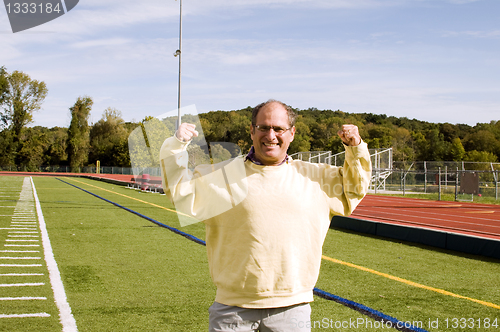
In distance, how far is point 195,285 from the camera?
609 centimetres

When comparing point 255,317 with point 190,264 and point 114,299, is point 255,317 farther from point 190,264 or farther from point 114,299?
point 190,264

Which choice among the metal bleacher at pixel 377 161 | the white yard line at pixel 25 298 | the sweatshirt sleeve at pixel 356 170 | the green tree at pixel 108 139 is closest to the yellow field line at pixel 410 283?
the sweatshirt sleeve at pixel 356 170

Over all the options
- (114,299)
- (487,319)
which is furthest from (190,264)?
(487,319)

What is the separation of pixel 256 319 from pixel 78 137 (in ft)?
287

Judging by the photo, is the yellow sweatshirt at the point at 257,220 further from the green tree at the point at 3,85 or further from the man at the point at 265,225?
the green tree at the point at 3,85

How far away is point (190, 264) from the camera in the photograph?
739cm

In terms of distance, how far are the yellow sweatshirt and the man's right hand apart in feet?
0.09

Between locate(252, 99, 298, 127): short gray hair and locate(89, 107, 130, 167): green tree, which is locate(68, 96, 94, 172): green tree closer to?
locate(89, 107, 130, 167): green tree

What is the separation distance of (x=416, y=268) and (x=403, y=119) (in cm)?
9688

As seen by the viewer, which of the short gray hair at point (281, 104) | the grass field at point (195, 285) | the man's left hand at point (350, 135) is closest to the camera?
the man's left hand at point (350, 135)

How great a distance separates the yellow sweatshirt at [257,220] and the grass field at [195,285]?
274cm

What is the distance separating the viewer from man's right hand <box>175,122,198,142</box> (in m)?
1.99

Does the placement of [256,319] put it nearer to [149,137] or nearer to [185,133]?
[185,133]

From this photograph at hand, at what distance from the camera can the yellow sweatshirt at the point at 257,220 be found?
2.04 meters
